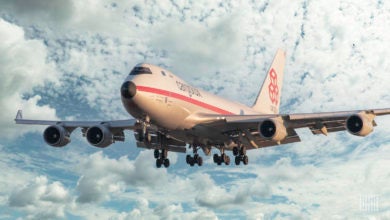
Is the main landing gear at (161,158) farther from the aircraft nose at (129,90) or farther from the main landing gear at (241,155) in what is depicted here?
the aircraft nose at (129,90)

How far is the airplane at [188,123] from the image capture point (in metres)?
32.8

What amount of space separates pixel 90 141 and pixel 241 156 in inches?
531

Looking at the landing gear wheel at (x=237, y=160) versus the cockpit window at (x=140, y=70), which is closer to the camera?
the cockpit window at (x=140, y=70)

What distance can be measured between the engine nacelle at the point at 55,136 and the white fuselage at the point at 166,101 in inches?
457

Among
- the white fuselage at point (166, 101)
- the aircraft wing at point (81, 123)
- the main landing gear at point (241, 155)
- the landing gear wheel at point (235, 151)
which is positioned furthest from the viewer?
the landing gear wheel at point (235, 151)

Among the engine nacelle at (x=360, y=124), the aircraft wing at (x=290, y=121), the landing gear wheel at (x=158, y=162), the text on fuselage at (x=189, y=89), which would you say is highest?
the text on fuselage at (x=189, y=89)

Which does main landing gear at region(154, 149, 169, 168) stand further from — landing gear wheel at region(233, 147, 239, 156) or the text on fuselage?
the text on fuselage

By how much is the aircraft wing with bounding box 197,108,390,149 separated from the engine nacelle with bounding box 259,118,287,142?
0.27 meters

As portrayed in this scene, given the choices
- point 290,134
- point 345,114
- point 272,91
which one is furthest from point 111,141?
point 272,91

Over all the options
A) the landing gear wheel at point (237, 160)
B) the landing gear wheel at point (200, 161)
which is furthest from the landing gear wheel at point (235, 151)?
the landing gear wheel at point (200, 161)

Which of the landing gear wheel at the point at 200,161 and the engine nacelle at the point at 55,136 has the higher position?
the engine nacelle at the point at 55,136

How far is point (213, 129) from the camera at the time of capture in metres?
37.9

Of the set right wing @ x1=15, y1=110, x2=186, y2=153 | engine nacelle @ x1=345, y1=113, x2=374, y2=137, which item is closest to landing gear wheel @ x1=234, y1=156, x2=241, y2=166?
right wing @ x1=15, y1=110, x2=186, y2=153

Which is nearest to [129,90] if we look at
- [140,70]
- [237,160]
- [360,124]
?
[140,70]
